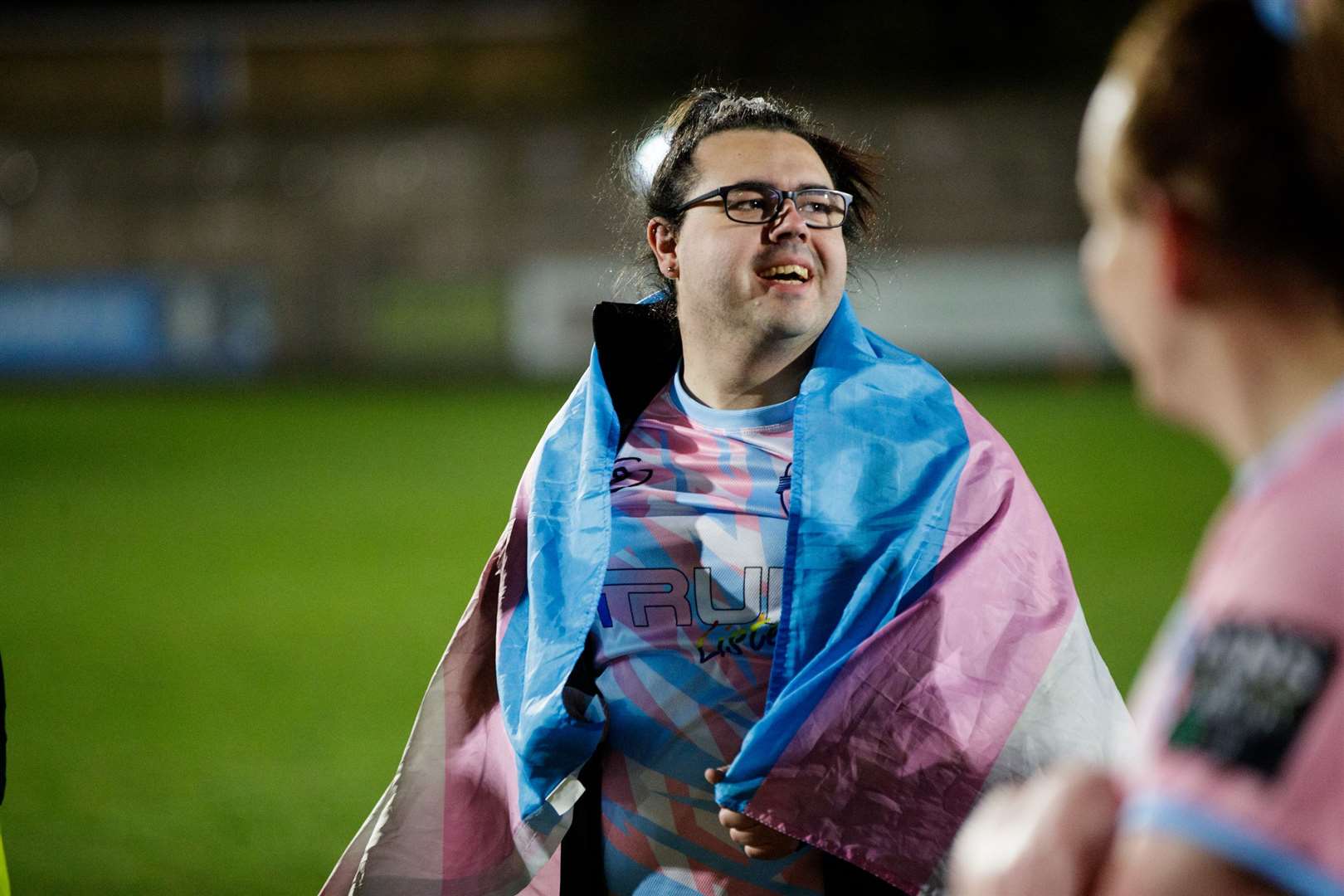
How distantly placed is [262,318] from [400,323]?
2.34 m

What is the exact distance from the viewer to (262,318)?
25047mm

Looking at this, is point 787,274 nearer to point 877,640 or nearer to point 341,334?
point 877,640

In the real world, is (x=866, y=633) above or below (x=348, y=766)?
above

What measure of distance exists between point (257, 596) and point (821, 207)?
736 cm

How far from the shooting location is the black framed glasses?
2.93 meters

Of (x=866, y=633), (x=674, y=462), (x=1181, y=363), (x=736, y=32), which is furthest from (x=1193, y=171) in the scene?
(x=736, y=32)

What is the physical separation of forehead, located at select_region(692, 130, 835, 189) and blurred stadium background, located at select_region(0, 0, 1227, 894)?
588mm

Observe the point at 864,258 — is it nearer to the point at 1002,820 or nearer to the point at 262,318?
A: the point at 1002,820

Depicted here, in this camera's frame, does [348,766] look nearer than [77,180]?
Yes

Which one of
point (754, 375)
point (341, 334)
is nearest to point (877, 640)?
point (754, 375)

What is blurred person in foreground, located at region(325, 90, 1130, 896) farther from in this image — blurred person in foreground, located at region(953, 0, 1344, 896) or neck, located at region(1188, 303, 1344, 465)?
neck, located at region(1188, 303, 1344, 465)

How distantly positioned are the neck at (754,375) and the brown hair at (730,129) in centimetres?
35

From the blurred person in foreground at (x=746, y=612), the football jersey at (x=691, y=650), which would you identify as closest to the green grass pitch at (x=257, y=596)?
the blurred person in foreground at (x=746, y=612)

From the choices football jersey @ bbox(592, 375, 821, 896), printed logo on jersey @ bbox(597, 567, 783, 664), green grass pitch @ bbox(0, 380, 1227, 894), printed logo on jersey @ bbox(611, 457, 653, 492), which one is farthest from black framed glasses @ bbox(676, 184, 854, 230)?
green grass pitch @ bbox(0, 380, 1227, 894)
